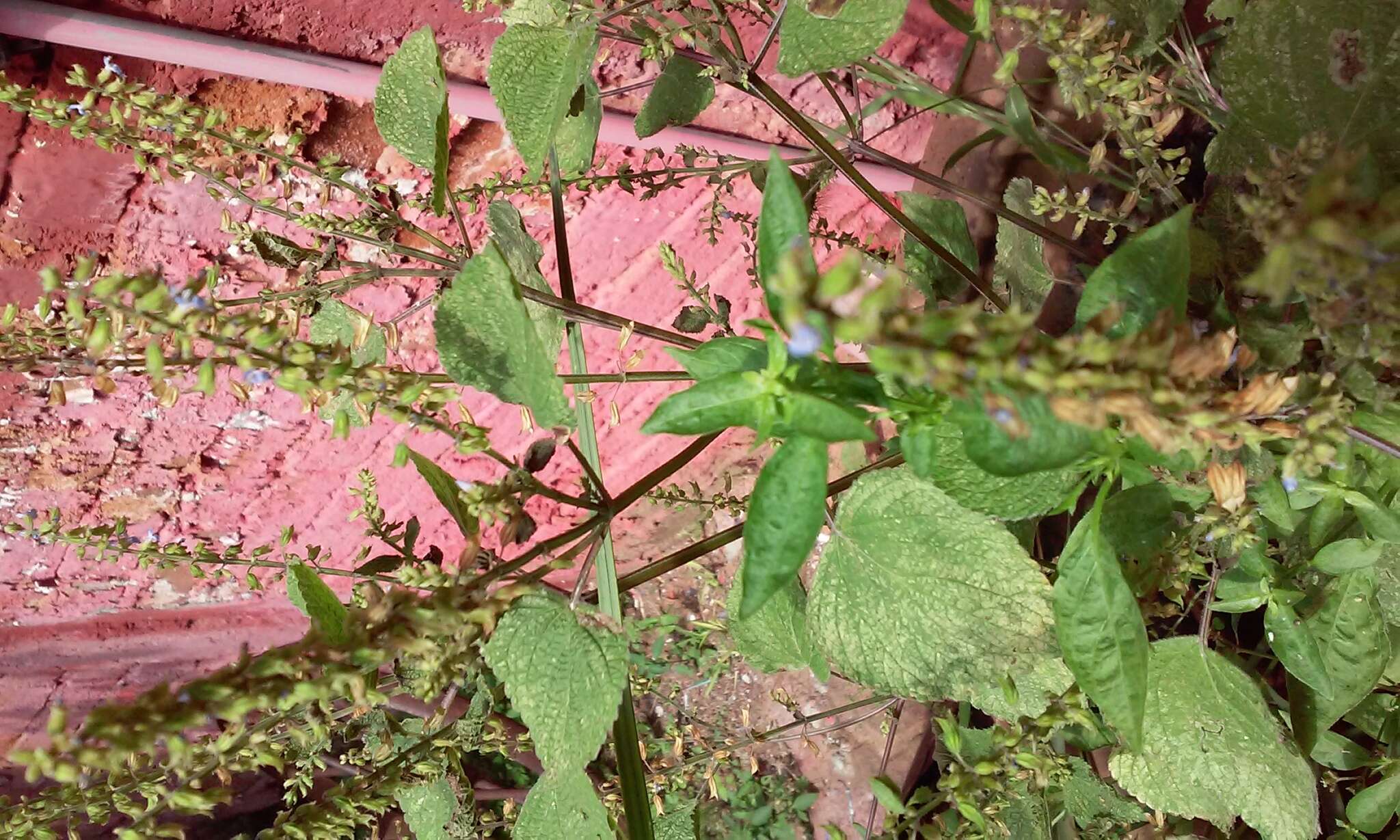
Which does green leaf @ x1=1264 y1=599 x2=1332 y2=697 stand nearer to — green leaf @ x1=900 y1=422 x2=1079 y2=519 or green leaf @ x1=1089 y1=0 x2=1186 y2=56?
green leaf @ x1=900 y1=422 x2=1079 y2=519

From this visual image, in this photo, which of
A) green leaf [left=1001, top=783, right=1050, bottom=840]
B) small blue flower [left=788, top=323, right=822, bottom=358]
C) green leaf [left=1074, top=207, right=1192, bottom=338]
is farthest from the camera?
green leaf [left=1001, top=783, right=1050, bottom=840]

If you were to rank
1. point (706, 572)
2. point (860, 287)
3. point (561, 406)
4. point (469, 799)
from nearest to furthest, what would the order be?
1. point (860, 287)
2. point (561, 406)
3. point (469, 799)
4. point (706, 572)

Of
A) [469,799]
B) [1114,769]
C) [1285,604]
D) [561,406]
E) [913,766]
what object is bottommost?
[913,766]

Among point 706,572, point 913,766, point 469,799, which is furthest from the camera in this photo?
point 706,572

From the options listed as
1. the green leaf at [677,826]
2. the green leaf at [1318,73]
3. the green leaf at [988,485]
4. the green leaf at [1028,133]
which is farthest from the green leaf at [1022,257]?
the green leaf at [677,826]

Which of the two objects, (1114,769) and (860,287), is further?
(1114,769)

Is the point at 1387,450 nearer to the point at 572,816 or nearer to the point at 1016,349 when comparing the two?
the point at 1016,349

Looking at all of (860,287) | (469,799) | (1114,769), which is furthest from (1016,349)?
(469,799)

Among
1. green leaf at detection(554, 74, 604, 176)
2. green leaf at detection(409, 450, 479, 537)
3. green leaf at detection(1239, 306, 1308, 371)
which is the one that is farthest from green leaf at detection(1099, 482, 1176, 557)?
green leaf at detection(554, 74, 604, 176)

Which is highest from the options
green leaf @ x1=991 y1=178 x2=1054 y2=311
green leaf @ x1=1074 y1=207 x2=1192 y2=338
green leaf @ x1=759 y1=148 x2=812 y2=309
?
green leaf @ x1=759 y1=148 x2=812 y2=309
